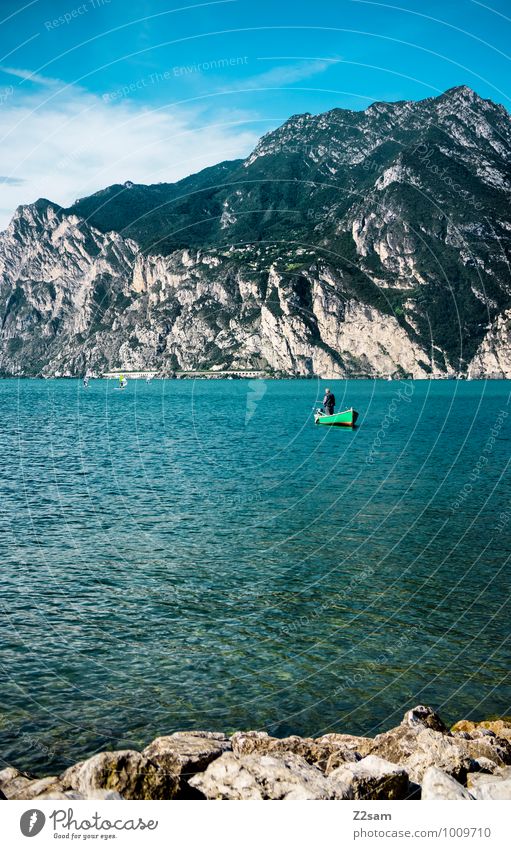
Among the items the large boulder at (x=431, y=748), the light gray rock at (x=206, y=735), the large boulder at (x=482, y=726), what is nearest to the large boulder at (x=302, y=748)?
the light gray rock at (x=206, y=735)

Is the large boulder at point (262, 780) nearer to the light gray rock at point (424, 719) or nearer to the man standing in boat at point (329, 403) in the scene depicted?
the light gray rock at point (424, 719)

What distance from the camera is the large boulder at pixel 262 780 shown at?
379 inches

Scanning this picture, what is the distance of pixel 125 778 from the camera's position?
966cm

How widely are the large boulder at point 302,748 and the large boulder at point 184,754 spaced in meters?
0.34

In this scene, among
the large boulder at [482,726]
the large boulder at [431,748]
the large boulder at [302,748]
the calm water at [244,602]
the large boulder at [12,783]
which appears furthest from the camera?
the calm water at [244,602]

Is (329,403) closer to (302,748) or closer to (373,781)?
(302,748)

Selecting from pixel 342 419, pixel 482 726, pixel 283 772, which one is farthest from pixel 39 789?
pixel 342 419

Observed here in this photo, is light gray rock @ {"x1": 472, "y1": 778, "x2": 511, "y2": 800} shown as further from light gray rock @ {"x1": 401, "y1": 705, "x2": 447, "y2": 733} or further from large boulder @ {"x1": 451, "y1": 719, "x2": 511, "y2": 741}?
large boulder @ {"x1": 451, "y1": 719, "x2": 511, "y2": 741}

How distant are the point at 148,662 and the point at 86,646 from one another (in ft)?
6.62

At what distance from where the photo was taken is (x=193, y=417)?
385 feet

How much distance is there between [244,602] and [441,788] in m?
13.6

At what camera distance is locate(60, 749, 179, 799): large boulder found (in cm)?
959
